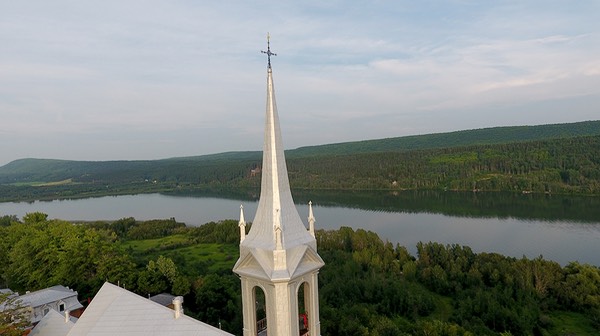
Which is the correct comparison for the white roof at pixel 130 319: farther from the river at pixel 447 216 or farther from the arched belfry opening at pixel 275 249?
the river at pixel 447 216

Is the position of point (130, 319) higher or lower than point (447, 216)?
higher

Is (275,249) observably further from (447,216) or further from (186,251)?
(447,216)

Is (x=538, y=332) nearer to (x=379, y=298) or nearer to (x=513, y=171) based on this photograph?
(x=379, y=298)

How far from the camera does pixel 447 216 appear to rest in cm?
6662

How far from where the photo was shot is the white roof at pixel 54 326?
15.0m

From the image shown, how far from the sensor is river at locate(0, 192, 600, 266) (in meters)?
46.0

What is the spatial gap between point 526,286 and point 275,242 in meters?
27.1

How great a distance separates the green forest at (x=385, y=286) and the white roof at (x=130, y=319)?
10.5 m

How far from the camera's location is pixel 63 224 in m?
31.5

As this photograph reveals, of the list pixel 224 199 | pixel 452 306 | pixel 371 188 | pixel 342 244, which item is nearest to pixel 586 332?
pixel 452 306

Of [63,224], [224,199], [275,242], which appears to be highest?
[275,242]

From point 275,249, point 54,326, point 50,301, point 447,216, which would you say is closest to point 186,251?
point 50,301

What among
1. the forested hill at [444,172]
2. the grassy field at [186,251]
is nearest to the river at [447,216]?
the forested hill at [444,172]

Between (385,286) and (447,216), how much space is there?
41.8 metres
